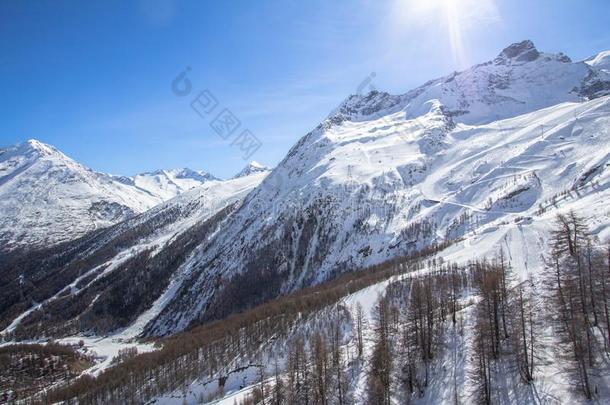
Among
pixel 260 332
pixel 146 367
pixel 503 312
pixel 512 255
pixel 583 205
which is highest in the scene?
pixel 583 205

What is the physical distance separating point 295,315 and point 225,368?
2982 cm

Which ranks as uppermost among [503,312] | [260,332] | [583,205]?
[583,205]

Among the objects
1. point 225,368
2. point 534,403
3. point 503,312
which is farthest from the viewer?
point 225,368

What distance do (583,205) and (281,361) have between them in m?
114

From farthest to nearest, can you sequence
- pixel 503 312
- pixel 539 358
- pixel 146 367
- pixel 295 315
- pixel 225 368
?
pixel 146 367 < pixel 295 315 < pixel 225 368 < pixel 503 312 < pixel 539 358

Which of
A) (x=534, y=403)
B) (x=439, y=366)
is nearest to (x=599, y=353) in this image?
(x=534, y=403)

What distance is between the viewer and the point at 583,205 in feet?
484

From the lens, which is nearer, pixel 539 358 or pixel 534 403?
pixel 534 403

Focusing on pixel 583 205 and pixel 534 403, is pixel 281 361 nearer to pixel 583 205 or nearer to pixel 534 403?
pixel 534 403

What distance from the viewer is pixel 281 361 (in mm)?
117750

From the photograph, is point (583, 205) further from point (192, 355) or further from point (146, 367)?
point (146, 367)

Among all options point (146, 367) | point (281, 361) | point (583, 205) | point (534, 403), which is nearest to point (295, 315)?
point (281, 361)

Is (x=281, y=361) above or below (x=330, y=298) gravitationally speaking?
below

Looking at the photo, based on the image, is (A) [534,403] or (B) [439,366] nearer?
(A) [534,403]
